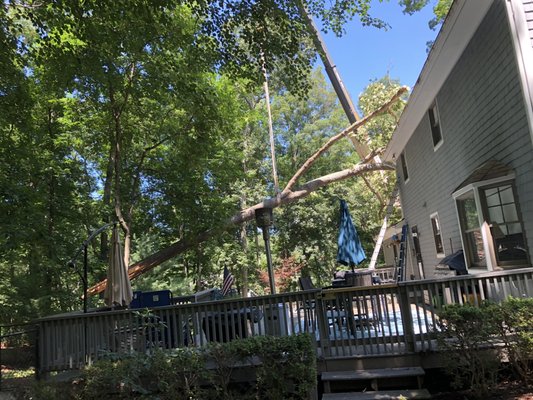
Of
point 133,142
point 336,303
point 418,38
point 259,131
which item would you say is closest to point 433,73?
point 336,303

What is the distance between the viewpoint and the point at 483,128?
22.7ft

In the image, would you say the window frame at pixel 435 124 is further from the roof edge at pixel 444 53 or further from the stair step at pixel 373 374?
the stair step at pixel 373 374

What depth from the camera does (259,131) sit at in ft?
92.0

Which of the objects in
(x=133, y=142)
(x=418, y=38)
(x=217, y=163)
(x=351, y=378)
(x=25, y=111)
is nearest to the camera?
(x=351, y=378)

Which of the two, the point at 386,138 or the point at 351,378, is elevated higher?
the point at 386,138

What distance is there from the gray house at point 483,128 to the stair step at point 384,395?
265 cm

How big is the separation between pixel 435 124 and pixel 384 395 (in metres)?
7.04

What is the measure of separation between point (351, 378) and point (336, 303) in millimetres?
941

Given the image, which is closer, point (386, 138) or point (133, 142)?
point (133, 142)

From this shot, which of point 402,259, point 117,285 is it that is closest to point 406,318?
point 117,285

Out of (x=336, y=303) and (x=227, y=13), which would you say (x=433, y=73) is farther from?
(x=336, y=303)

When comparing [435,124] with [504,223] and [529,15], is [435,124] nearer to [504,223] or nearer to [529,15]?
[504,223]

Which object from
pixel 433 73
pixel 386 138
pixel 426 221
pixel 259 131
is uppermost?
pixel 259 131

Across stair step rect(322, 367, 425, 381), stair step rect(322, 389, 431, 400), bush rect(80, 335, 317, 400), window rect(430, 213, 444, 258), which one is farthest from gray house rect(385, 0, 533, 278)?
bush rect(80, 335, 317, 400)
